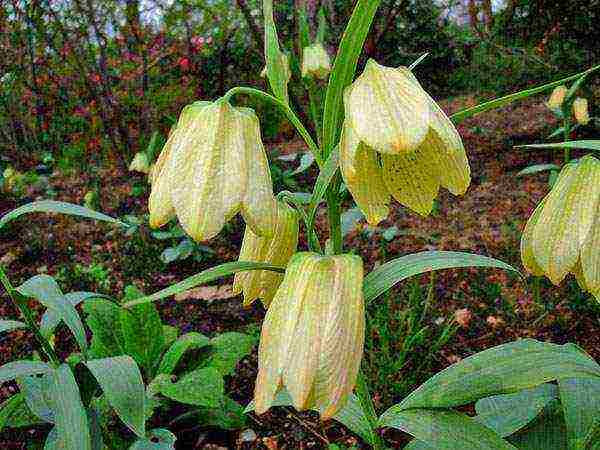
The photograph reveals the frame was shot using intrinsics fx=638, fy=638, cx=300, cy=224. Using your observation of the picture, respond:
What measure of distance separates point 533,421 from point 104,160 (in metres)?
4.08

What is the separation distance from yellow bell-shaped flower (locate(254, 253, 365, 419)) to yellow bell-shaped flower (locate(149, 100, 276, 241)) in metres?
0.08

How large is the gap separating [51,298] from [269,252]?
0.47 metres

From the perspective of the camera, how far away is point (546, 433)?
3.33 ft

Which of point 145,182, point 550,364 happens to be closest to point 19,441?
point 550,364

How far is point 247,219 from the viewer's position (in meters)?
0.72

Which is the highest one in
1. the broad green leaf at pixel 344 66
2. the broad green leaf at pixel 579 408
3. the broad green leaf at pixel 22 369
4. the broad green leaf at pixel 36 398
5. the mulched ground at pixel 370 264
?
the broad green leaf at pixel 344 66

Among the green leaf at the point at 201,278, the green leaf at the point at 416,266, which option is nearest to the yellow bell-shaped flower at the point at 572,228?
the green leaf at the point at 416,266

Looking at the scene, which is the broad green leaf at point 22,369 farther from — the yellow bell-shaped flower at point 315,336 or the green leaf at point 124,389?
the yellow bell-shaped flower at point 315,336

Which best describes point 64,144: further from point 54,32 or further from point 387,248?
point 387,248

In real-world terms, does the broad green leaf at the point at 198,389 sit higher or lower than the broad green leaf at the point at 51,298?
lower

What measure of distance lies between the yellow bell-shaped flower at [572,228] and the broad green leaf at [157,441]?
0.78m

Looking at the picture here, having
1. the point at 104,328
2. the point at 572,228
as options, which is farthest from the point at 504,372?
the point at 104,328

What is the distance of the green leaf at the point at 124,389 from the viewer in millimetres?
1046

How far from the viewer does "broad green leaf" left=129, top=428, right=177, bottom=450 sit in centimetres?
123
